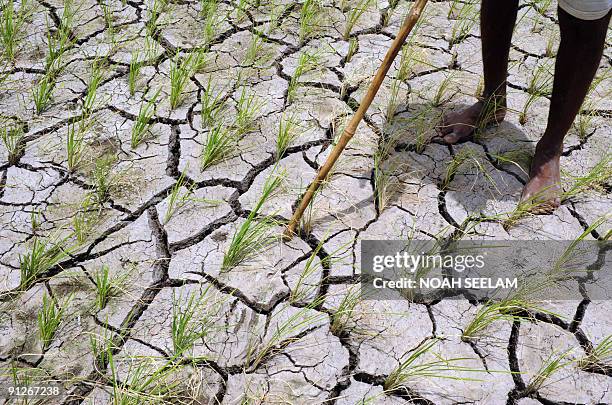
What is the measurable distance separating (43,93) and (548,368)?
2.27 meters

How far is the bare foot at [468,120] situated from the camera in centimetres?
299

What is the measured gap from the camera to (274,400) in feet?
6.85

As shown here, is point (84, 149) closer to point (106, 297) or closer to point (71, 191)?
point (71, 191)

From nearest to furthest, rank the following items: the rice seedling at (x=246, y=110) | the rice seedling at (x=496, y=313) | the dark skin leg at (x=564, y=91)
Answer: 1. the rice seedling at (x=496, y=313)
2. the dark skin leg at (x=564, y=91)
3. the rice seedling at (x=246, y=110)

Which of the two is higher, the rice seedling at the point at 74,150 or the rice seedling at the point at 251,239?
the rice seedling at the point at 74,150

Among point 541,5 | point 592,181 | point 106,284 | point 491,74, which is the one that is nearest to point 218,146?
point 106,284

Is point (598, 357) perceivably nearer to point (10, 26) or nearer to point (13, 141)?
point (13, 141)

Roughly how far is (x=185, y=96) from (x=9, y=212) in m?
0.95

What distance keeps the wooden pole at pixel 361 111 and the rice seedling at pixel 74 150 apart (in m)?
0.91

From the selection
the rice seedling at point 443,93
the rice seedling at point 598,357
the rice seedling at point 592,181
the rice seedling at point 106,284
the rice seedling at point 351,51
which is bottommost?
the rice seedling at point 598,357

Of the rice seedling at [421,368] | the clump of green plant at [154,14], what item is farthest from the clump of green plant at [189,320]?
the clump of green plant at [154,14]

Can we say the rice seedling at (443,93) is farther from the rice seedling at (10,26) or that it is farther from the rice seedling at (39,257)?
the rice seedling at (10,26)

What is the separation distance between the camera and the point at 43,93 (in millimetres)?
3027

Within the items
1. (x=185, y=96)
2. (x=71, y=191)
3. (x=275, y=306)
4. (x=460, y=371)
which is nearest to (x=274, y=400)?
(x=275, y=306)
